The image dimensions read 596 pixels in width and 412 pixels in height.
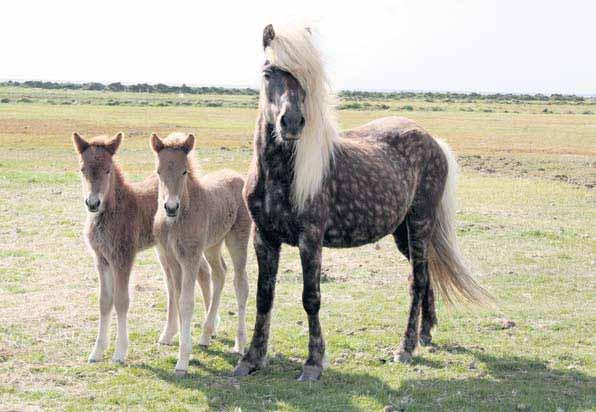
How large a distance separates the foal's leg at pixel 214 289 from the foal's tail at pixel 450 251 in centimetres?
251

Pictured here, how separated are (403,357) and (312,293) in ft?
4.93

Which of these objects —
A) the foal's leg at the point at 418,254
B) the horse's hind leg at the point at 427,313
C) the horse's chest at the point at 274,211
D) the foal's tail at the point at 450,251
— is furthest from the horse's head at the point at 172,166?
the foal's tail at the point at 450,251

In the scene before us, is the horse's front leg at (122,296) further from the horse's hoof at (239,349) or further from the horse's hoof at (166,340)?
the horse's hoof at (239,349)

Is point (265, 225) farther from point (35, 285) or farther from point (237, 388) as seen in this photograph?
point (35, 285)

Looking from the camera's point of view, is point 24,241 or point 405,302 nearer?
point 405,302

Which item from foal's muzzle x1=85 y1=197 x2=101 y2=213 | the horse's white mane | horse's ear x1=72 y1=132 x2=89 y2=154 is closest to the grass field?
foal's muzzle x1=85 y1=197 x2=101 y2=213

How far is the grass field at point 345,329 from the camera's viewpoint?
6.61m

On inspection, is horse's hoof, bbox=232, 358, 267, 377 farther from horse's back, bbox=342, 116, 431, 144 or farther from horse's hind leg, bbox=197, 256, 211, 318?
horse's back, bbox=342, 116, 431, 144

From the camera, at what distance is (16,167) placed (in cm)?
2477

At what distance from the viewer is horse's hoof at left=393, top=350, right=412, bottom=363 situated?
7699mm

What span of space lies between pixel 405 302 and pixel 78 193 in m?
11.5

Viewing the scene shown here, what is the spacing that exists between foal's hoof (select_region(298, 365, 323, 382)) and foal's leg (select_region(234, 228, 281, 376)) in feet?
1.79

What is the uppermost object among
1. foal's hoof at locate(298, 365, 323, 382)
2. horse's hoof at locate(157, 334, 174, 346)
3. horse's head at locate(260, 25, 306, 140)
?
horse's head at locate(260, 25, 306, 140)

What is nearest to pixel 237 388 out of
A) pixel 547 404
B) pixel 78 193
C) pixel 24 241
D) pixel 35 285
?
pixel 547 404
